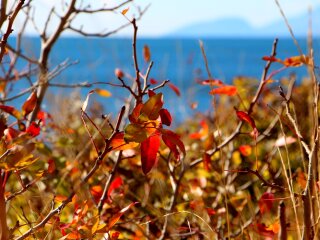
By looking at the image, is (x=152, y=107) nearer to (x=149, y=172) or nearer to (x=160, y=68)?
(x=149, y=172)

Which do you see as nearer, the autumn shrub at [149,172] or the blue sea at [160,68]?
the autumn shrub at [149,172]

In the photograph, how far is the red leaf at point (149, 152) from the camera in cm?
96

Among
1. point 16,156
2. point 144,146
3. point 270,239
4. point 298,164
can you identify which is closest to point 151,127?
point 144,146

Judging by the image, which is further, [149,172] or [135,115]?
[149,172]

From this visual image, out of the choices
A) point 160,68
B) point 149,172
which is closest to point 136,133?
point 149,172

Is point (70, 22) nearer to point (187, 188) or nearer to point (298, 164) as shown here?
point (187, 188)

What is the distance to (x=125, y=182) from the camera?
221 centimetres

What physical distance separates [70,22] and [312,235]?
1152 mm

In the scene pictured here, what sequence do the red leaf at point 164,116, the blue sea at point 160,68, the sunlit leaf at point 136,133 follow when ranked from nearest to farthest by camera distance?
1. the sunlit leaf at point 136,133
2. the red leaf at point 164,116
3. the blue sea at point 160,68

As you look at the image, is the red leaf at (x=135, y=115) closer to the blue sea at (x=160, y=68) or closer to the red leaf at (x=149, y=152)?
the red leaf at (x=149, y=152)

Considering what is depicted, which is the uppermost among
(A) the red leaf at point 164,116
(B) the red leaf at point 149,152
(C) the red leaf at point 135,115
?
(C) the red leaf at point 135,115

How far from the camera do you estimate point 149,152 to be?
970 mm

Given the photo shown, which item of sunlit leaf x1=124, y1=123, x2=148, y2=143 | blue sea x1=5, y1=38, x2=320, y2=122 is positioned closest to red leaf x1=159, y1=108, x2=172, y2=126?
sunlit leaf x1=124, y1=123, x2=148, y2=143

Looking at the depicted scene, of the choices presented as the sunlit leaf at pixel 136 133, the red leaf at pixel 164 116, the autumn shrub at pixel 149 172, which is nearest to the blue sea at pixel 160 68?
the autumn shrub at pixel 149 172
